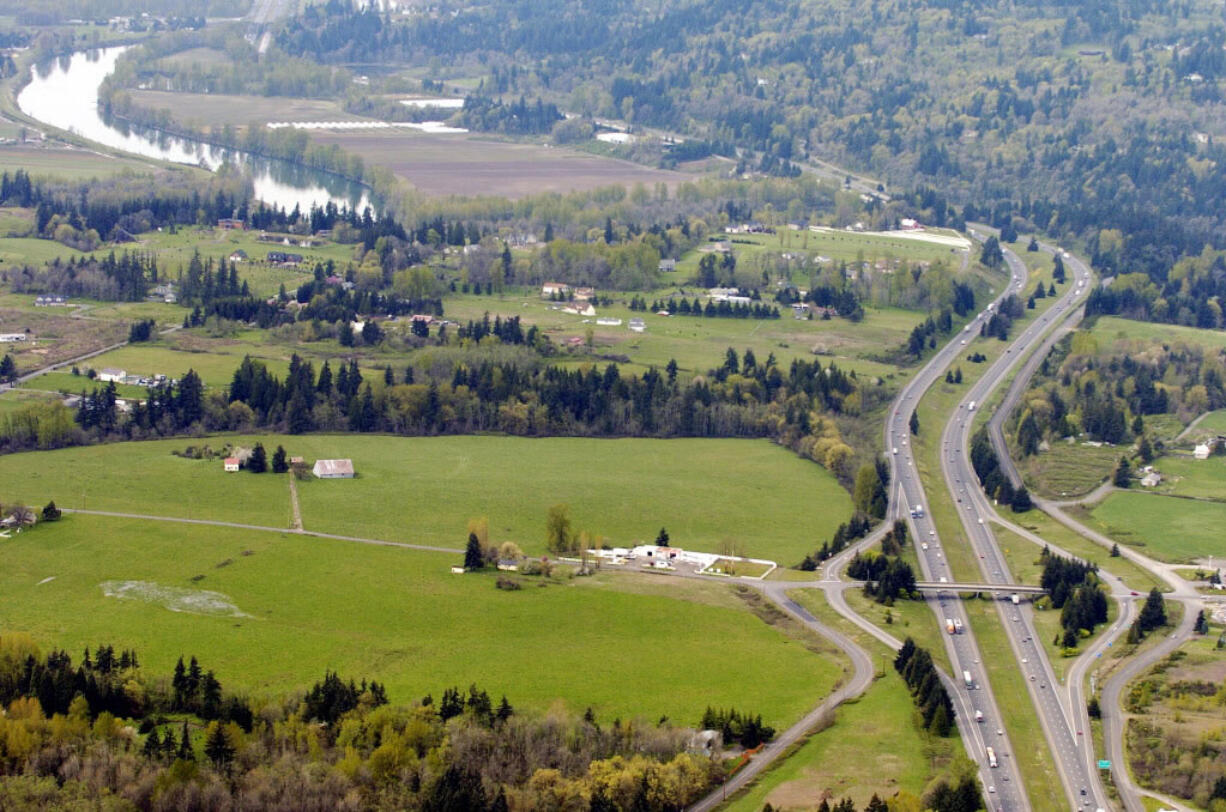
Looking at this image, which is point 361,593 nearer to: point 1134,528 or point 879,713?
point 879,713

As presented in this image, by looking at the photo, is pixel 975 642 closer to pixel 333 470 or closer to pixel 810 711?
pixel 810 711

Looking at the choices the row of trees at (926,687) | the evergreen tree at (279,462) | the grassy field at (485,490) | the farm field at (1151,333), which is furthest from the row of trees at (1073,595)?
the farm field at (1151,333)

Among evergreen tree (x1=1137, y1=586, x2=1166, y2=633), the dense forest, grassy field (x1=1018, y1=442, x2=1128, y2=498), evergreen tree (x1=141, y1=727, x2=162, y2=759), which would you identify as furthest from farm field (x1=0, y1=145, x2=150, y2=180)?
evergreen tree (x1=1137, y1=586, x2=1166, y2=633)

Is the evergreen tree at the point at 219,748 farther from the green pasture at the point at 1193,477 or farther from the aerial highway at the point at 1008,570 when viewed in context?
the green pasture at the point at 1193,477

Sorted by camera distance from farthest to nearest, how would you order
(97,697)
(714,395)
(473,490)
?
(714,395) → (473,490) → (97,697)

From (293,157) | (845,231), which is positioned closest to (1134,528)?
(845,231)
